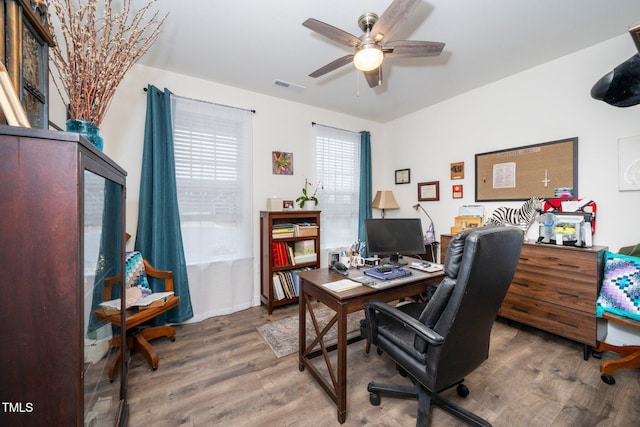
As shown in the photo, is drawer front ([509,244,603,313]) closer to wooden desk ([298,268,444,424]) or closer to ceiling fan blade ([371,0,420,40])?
wooden desk ([298,268,444,424])

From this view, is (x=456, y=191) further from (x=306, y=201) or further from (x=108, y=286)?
(x=108, y=286)

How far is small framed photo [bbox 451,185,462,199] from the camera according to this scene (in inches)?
127

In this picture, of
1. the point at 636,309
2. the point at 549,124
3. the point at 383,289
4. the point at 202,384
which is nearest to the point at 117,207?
the point at 202,384

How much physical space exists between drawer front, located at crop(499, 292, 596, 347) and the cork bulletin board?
3.57 feet

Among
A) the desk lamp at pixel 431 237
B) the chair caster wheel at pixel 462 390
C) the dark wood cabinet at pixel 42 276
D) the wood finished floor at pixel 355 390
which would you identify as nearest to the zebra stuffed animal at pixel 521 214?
the desk lamp at pixel 431 237

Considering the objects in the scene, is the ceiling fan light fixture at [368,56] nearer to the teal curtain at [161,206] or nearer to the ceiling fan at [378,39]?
the ceiling fan at [378,39]

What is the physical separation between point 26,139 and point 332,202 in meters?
3.23

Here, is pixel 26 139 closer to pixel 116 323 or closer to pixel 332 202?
pixel 116 323

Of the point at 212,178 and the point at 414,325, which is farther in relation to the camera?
the point at 212,178

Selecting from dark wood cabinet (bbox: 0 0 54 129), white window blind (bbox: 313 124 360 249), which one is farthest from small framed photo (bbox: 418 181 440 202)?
dark wood cabinet (bbox: 0 0 54 129)

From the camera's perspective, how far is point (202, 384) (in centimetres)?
177

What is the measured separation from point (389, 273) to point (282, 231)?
5.08ft

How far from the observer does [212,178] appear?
2.81m

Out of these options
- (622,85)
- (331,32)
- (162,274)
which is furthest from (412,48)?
(162,274)
